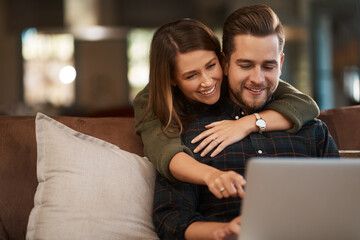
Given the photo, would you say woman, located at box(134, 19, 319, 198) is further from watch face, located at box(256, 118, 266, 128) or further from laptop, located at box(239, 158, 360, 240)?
laptop, located at box(239, 158, 360, 240)

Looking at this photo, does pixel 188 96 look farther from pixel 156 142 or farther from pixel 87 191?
pixel 87 191

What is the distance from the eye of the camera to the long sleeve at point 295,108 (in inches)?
59.0

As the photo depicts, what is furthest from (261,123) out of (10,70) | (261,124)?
(10,70)

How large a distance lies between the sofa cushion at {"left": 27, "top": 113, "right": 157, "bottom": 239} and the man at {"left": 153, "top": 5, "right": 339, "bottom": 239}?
0.24 ft

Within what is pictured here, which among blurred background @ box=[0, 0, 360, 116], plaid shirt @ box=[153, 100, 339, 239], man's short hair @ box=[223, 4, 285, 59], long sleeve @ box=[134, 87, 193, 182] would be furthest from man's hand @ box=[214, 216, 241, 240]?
blurred background @ box=[0, 0, 360, 116]

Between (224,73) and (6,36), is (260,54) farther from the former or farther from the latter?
(6,36)

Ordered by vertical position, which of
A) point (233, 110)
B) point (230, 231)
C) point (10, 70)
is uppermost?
point (233, 110)

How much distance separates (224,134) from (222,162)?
9 cm

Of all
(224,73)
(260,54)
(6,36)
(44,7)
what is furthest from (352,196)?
(6,36)

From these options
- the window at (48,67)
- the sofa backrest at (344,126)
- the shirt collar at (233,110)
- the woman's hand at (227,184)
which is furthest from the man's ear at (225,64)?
the window at (48,67)

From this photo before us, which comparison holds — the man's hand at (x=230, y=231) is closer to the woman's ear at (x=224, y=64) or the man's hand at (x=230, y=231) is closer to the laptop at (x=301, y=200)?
the laptop at (x=301, y=200)

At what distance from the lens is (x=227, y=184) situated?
3.43ft

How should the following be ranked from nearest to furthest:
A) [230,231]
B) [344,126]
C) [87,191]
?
[230,231] < [87,191] < [344,126]

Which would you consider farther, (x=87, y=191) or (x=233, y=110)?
(x=233, y=110)
